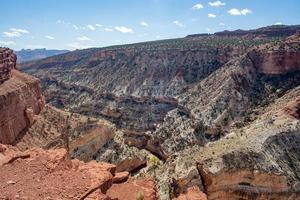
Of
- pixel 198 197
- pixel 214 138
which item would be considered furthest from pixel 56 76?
pixel 198 197

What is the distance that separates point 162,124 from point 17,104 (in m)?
35.9

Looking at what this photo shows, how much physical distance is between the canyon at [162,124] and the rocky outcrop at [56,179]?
6 cm

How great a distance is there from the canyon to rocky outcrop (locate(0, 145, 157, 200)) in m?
0.06

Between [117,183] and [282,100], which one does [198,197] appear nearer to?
[117,183]

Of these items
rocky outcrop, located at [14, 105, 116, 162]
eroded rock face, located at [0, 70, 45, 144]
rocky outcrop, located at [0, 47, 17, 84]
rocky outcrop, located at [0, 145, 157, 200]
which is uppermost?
rocky outcrop, located at [0, 47, 17, 84]

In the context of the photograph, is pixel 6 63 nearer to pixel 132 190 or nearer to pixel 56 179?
pixel 132 190

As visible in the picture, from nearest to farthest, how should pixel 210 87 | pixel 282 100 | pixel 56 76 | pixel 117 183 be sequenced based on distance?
1. pixel 117 183
2. pixel 282 100
3. pixel 210 87
4. pixel 56 76

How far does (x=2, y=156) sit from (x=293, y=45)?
238 ft

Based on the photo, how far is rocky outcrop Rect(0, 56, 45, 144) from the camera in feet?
191

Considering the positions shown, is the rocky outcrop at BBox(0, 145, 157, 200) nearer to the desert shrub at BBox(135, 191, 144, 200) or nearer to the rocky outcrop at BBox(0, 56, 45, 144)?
the desert shrub at BBox(135, 191, 144, 200)

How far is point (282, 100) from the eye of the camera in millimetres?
70750

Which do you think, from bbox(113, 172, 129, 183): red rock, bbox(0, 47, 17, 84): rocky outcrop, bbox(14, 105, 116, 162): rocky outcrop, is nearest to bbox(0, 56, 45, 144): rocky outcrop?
bbox(0, 47, 17, 84): rocky outcrop

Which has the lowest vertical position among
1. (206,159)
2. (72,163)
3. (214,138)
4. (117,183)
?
(214,138)

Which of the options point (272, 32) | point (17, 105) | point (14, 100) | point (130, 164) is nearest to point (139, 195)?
point (14, 100)
